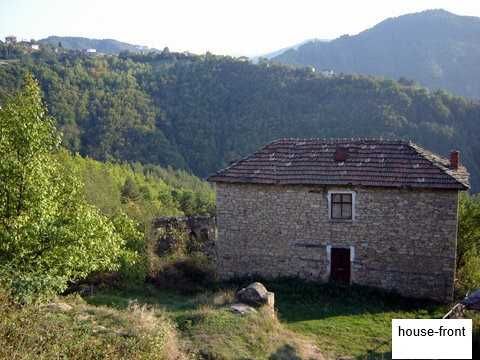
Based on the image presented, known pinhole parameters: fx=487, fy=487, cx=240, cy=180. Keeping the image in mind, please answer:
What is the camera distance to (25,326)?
25.4 ft

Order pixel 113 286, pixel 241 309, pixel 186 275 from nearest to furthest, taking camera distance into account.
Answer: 1. pixel 241 309
2. pixel 113 286
3. pixel 186 275

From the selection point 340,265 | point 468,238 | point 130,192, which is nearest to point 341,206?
point 340,265

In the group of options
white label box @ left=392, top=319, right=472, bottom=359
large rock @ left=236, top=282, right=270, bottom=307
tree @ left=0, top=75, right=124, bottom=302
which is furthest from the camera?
large rock @ left=236, top=282, right=270, bottom=307

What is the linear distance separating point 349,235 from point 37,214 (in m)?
9.96

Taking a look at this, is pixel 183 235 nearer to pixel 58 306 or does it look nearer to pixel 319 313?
pixel 319 313

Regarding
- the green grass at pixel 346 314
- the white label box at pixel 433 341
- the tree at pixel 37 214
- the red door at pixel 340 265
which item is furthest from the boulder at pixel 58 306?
the red door at pixel 340 265

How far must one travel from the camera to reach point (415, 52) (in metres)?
156

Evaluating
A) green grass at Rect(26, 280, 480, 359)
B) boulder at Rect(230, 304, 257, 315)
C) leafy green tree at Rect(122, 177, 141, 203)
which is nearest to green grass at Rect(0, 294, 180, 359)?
green grass at Rect(26, 280, 480, 359)

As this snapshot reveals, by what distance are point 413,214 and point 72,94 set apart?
61172 millimetres

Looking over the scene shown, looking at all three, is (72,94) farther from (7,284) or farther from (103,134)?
(7,284)

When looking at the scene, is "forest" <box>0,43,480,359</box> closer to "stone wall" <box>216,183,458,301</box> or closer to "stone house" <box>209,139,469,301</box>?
"stone wall" <box>216,183,458,301</box>

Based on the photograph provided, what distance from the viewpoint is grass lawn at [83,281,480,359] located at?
1109 cm

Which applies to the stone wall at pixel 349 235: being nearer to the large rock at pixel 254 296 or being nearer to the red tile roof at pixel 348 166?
the red tile roof at pixel 348 166

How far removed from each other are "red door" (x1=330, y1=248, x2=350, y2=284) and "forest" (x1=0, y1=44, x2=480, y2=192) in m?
46.3
